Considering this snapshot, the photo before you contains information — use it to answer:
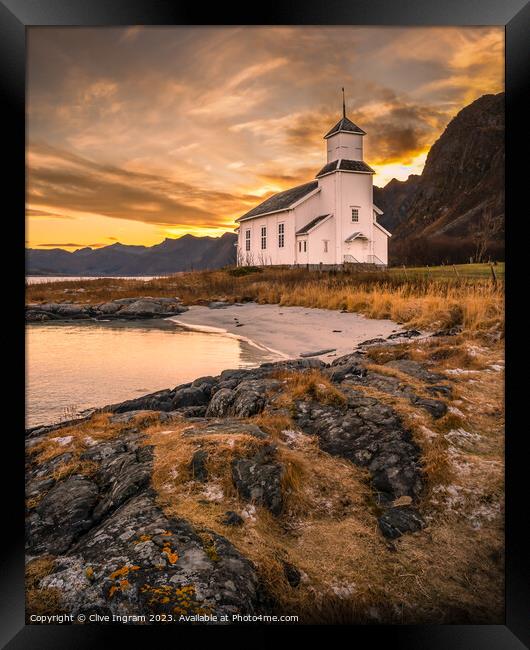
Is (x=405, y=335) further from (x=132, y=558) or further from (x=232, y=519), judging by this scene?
(x=132, y=558)

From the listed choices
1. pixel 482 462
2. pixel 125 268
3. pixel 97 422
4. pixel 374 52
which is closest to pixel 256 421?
pixel 97 422

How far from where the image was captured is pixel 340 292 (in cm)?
474

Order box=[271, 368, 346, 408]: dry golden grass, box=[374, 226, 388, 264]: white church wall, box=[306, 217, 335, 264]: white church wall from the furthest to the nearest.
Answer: box=[306, 217, 335, 264]: white church wall, box=[374, 226, 388, 264]: white church wall, box=[271, 368, 346, 408]: dry golden grass

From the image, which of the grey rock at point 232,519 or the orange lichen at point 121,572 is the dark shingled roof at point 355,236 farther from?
the orange lichen at point 121,572

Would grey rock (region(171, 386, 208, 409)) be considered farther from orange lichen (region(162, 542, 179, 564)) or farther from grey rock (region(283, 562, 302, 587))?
grey rock (region(283, 562, 302, 587))

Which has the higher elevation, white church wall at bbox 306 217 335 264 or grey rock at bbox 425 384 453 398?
white church wall at bbox 306 217 335 264

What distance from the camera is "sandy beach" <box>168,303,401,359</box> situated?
13.6 feet

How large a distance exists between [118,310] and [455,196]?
3.69 metres

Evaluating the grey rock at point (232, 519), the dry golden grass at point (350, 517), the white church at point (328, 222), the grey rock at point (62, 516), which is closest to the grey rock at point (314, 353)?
the dry golden grass at point (350, 517)

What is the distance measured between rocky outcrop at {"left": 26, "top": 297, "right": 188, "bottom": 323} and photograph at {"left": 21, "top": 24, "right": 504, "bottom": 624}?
0.08ft

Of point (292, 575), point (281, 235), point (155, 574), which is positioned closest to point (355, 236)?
point (281, 235)

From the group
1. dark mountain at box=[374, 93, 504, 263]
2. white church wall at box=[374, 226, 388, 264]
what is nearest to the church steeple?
dark mountain at box=[374, 93, 504, 263]

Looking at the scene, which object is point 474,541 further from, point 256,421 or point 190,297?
point 190,297

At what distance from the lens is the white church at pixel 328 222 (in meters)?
4.00
